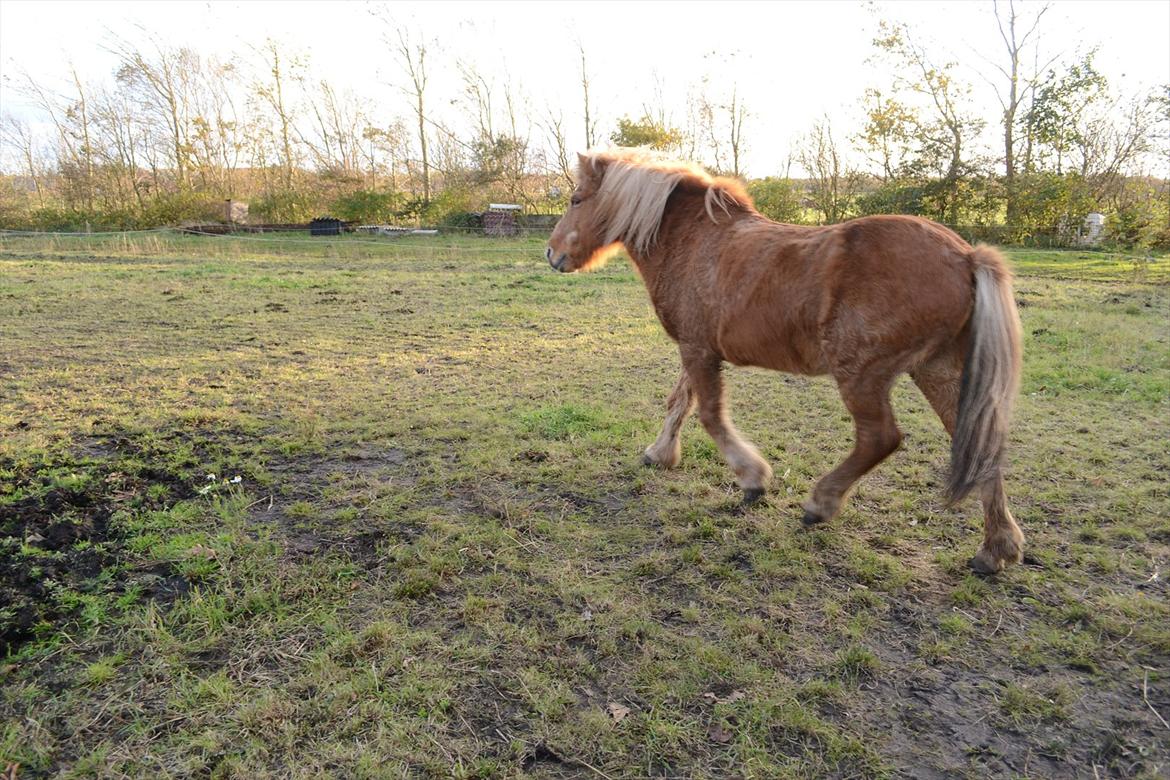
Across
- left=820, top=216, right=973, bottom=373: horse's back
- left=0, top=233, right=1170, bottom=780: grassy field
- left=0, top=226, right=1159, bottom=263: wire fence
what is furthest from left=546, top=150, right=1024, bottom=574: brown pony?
left=0, top=226, right=1159, bottom=263: wire fence

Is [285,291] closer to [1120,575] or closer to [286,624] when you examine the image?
[286,624]

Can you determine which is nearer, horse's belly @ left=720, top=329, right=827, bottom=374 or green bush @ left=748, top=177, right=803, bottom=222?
horse's belly @ left=720, top=329, right=827, bottom=374

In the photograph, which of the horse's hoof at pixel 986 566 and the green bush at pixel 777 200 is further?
the green bush at pixel 777 200

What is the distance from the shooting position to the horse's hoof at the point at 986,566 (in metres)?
2.99

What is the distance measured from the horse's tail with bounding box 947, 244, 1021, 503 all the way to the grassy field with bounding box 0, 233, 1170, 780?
58 centimetres

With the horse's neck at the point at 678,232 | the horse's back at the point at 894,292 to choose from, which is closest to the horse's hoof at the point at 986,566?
the horse's back at the point at 894,292

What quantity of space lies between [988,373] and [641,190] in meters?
2.16

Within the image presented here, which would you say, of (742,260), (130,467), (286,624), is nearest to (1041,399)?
(742,260)

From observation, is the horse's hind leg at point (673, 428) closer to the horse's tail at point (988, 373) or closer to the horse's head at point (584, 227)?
the horse's head at point (584, 227)

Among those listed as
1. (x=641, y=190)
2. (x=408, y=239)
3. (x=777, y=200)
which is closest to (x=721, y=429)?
(x=641, y=190)

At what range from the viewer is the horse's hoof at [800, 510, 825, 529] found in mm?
3350

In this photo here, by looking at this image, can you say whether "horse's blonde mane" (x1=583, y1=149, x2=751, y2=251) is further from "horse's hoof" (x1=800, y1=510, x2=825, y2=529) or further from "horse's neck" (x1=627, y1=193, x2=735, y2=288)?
"horse's hoof" (x1=800, y1=510, x2=825, y2=529)

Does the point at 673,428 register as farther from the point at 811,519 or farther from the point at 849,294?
the point at 849,294

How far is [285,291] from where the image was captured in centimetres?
1115
